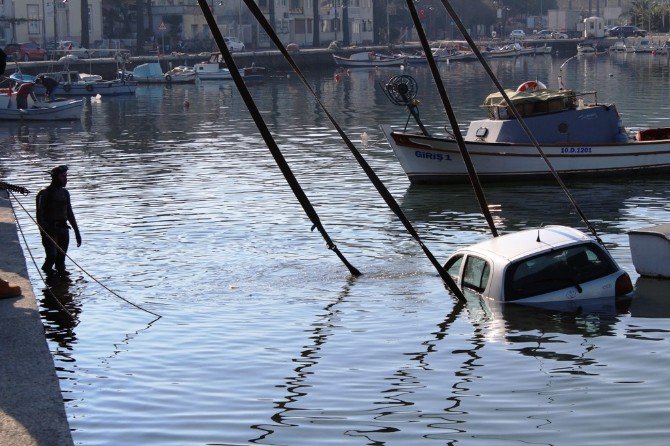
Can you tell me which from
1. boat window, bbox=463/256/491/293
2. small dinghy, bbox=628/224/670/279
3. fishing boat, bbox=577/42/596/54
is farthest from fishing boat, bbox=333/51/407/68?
boat window, bbox=463/256/491/293

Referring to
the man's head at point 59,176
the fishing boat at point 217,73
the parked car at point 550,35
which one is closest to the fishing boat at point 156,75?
the fishing boat at point 217,73

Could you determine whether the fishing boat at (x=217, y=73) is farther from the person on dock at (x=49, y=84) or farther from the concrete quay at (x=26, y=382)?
the concrete quay at (x=26, y=382)

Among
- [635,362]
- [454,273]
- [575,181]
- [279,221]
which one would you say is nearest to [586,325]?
[635,362]

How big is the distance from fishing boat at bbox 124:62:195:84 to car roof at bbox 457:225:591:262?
85351 mm

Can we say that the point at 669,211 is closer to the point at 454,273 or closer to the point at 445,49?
the point at 454,273

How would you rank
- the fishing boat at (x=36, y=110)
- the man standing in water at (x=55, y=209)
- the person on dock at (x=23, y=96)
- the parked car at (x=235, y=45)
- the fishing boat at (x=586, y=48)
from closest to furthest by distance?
1. the man standing in water at (x=55, y=209)
2. the fishing boat at (x=36, y=110)
3. the person on dock at (x=23, y=96)
4. the parked car at (x=235, y=45)
5. the fishing boat at (x=586, y=48)

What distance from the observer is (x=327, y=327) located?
1917cm

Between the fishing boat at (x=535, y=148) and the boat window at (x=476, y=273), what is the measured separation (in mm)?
16703

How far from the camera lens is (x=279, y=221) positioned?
3059 centimetres

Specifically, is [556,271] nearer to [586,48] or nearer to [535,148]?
[535,148]

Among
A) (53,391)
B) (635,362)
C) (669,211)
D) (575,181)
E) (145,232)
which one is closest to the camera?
(53,391)

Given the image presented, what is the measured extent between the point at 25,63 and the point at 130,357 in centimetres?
Result: 8416

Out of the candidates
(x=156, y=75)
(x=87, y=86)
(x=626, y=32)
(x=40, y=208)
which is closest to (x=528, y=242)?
(x=40, y=208)

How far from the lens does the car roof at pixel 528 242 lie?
18.4 m
